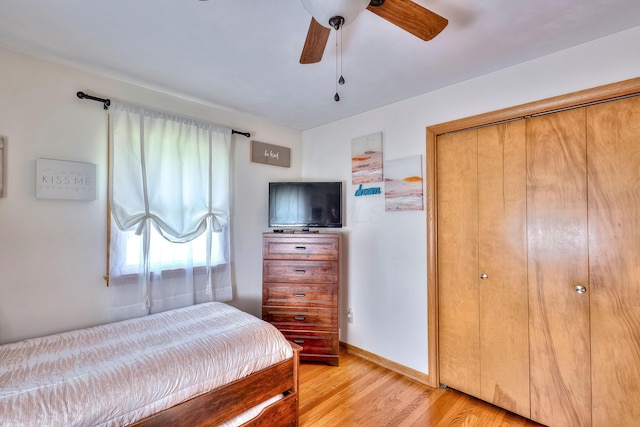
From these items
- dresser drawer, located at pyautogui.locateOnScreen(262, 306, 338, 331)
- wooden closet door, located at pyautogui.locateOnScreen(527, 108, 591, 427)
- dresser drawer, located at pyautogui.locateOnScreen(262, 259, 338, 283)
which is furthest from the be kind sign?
wooden closet door, located at pyautogui.locateOnScreen(527, 108, 591, 427)

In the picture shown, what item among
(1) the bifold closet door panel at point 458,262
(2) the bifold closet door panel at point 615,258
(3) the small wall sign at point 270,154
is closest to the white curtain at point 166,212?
(3) the small wall sign at point 270,154

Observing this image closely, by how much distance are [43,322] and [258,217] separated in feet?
5.77

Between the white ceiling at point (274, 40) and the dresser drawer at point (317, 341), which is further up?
the white ceiling at point (274, 40)

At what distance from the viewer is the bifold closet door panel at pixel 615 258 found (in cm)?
156

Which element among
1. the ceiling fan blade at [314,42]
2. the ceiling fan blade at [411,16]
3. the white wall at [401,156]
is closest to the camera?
the ceiling fan blade at [411,16]

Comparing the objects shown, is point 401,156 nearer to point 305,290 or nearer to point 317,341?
point 305,290

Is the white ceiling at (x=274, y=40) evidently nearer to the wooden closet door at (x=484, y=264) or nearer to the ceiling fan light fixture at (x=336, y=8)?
the ceiling fan light fixture at (x=336, y=8)

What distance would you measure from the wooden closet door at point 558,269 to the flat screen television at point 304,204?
159 centimetres

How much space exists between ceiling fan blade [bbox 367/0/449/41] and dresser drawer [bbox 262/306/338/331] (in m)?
2.19

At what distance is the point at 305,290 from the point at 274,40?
6.51 ft

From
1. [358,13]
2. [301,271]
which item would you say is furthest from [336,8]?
[301,271]

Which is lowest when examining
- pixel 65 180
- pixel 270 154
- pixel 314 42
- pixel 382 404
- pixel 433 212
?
pixel 382 404

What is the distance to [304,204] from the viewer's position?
9.47ft

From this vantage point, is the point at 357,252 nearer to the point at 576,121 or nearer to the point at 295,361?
the point at 295,361
